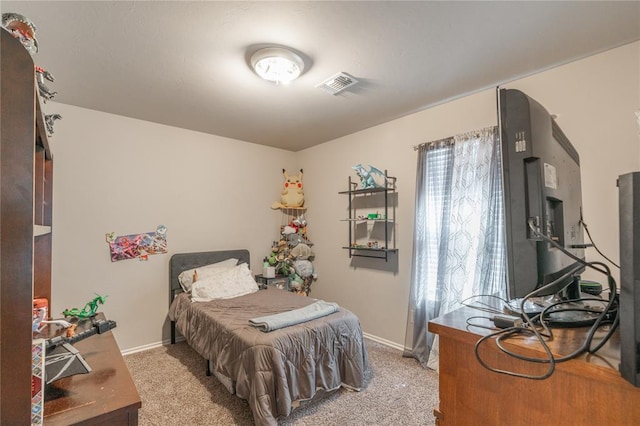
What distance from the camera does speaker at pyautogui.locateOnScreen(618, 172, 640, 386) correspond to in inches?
21.3

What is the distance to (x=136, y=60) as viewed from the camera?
2006 mm

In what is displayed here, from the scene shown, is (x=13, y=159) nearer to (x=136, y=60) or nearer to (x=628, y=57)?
(x=136, y=60)

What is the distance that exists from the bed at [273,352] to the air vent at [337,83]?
6.00ft

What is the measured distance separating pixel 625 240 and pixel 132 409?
1.44m

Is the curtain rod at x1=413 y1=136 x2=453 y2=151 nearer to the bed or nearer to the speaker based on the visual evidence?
the bed

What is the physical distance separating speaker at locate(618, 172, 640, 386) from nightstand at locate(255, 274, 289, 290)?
343 cm

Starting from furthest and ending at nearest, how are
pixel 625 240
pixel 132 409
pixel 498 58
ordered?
pixel 498 58
pixel 132 409
pixel 625 240

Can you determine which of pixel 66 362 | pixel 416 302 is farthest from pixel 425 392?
pixel 66 362

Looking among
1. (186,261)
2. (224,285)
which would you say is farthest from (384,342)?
(186,261)

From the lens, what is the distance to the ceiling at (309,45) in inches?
61.1

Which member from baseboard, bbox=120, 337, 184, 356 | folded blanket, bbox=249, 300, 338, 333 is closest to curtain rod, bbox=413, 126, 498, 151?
folded blanket, bbox=249, 300, 338, 333

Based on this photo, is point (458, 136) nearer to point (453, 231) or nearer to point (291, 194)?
point (453, 231)

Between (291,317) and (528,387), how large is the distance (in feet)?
5.63

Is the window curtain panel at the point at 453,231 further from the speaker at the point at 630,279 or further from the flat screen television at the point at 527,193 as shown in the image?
the speaker at the point at 630,279
